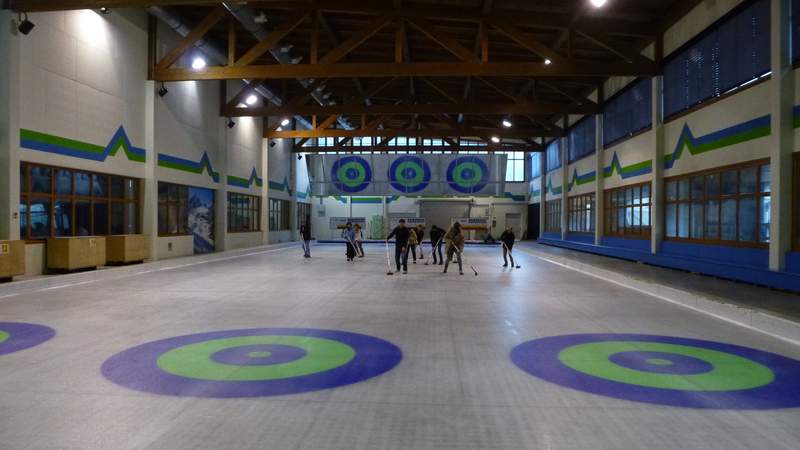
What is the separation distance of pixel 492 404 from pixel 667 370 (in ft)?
7.40

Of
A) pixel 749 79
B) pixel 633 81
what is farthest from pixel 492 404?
pixel 633 81

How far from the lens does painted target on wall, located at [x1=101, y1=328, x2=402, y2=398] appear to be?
4844 millimetres

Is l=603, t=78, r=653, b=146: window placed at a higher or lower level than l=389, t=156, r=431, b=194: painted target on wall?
higher

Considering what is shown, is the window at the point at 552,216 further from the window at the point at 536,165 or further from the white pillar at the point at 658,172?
the white pillar at the point at 658,172

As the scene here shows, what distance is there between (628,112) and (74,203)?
1926 cm

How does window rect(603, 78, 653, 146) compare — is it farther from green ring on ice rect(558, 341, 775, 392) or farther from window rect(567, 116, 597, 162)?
green ring on ice rect(558, 341, 775, 392)

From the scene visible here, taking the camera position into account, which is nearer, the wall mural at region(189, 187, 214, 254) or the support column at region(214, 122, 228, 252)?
the wall mural at region(189, 187, 214, 254)

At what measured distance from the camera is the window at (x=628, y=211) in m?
18.9

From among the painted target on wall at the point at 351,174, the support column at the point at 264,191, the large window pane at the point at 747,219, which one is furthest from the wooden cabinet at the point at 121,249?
the painted target on wall at the point at 351,174

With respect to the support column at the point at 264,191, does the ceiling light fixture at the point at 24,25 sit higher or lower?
higher

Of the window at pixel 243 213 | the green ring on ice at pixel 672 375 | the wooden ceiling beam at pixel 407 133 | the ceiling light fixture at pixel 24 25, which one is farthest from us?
the wooden ceiling beam at pixel 407 133

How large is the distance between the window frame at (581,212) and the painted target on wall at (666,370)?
61.8ft

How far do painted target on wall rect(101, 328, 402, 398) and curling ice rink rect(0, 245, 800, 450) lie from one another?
0.10 ft

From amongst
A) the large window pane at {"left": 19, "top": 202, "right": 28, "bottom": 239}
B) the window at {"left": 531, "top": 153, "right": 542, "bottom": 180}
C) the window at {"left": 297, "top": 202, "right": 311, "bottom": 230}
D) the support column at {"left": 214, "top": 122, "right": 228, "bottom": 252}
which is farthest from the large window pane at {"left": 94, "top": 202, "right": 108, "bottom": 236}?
the window at {"left": 531, "top": 153, "right": 542, "bottom": 180}
